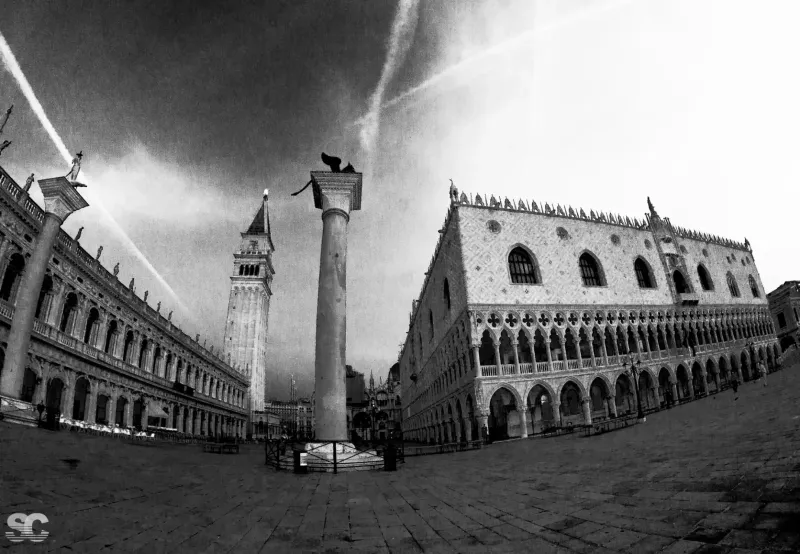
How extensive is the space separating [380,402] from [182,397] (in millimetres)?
66613

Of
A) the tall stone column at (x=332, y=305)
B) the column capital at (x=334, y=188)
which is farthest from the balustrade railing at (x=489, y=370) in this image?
the column capital at (x=334, y=188)

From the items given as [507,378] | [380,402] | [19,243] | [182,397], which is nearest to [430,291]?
[507,378]

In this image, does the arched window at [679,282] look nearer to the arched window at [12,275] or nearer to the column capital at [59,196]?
the column capital at [59,196]

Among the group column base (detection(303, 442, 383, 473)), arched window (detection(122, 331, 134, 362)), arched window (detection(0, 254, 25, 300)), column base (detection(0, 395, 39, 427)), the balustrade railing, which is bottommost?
column base (detection(303, 442, 383, 473))

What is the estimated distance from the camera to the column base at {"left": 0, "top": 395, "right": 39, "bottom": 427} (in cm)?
1437

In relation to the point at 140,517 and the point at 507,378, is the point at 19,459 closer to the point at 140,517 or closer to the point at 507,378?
the point at 140,517

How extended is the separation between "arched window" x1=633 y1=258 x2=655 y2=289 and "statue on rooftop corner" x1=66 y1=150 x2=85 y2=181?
43.0 metres

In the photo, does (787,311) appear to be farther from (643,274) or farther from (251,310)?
(251,310)

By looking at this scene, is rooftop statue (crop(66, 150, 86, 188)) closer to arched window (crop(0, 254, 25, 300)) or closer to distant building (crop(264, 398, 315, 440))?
arched window (crop(0, 254, 25, 300))

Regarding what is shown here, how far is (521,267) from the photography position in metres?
32.0

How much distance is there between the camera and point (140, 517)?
16.1ft

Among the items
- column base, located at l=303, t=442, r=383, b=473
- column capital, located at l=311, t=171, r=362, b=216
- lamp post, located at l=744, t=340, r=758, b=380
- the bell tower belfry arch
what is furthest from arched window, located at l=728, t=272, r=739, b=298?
the bell tower belfry arch

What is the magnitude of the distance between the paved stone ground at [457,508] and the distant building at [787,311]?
62756 mm

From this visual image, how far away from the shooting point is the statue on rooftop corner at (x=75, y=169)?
1859 cm
